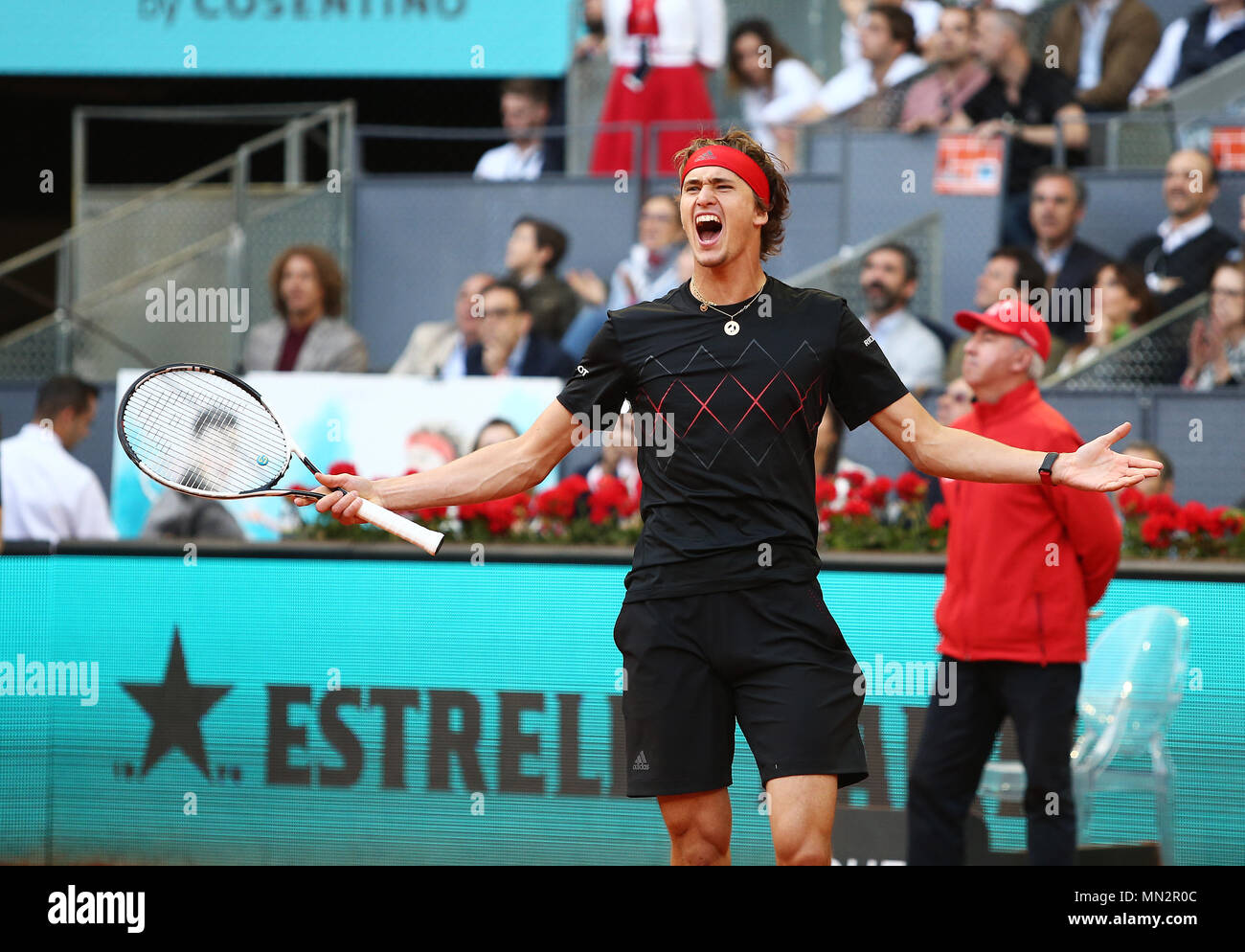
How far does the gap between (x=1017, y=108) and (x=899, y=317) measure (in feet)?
7.26

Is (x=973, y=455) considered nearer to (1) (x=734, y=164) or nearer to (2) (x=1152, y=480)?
(1) (x=734, y=164)

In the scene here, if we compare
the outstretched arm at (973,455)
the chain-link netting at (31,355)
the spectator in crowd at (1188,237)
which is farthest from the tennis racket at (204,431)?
the chain-link netting at (31,355)

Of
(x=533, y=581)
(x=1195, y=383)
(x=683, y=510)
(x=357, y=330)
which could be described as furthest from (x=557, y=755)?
(x=357, y=330)

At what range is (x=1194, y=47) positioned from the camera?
10875 millimetres

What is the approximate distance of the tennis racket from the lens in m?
4.25

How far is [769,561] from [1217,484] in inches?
212

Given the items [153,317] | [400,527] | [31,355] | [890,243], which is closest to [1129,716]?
[400,527]

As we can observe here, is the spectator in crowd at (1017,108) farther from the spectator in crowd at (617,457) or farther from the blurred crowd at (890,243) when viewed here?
the spectator in crowd at (617,457)

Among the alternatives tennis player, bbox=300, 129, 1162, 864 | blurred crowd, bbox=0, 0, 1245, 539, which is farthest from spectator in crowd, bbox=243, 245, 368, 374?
tennis player, bbox=300, 129, 1162, 864

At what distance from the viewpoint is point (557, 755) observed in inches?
230

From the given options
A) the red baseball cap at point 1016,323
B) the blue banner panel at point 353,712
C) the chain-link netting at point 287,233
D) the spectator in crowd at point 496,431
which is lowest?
the blue banner panel at point 353,712

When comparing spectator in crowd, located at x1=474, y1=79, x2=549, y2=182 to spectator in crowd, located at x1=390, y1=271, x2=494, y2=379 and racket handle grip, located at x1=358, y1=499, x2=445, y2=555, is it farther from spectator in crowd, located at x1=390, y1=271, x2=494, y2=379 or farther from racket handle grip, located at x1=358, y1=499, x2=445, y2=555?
racket handle grip, located at x1=358, y1=499, x2=445, y2=555

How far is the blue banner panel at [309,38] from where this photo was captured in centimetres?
1151

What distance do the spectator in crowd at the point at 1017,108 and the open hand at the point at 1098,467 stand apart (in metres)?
6.56
